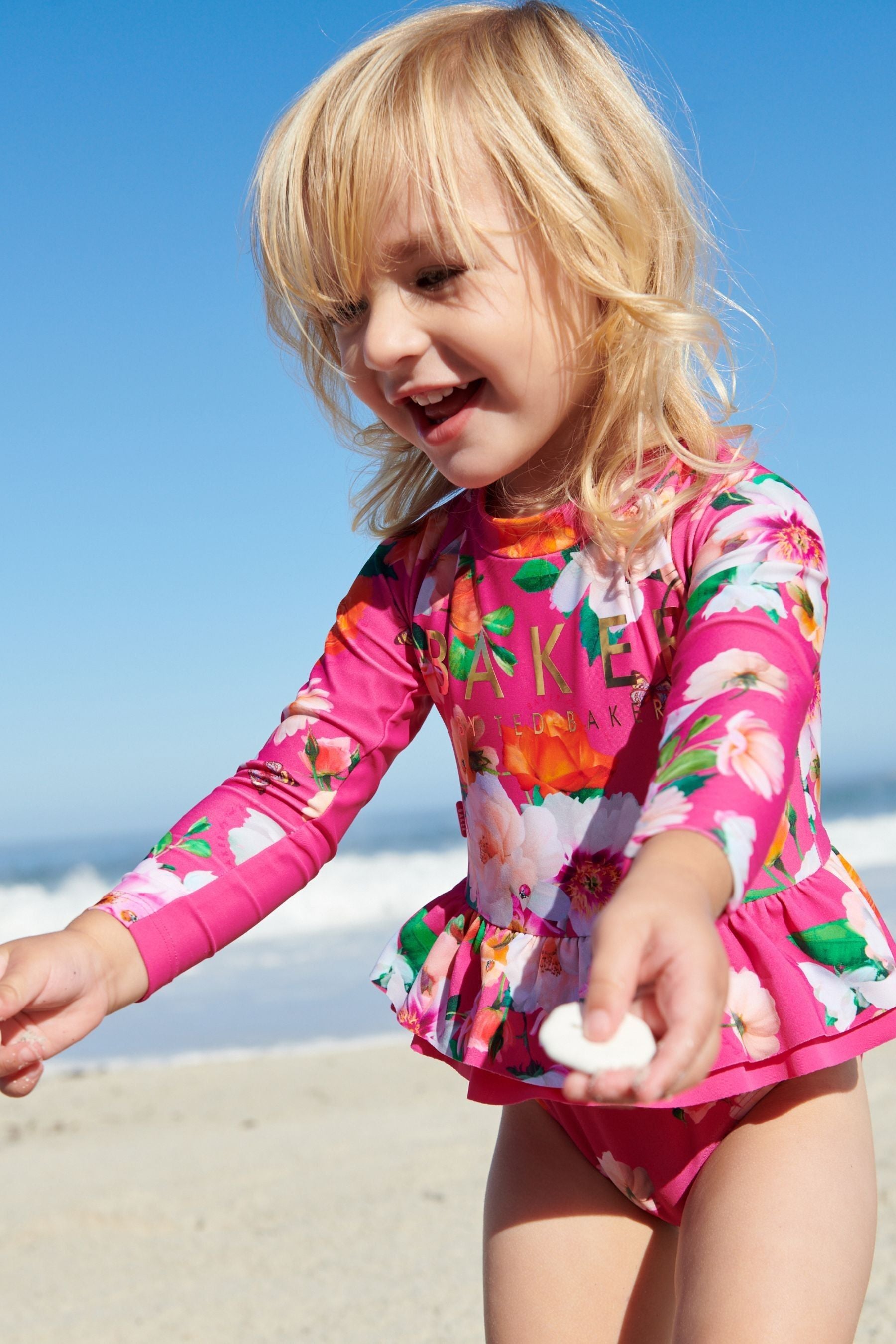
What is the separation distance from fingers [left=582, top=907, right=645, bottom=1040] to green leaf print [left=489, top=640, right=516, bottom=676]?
747 mm

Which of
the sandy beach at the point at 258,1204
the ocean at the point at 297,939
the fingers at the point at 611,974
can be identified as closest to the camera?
the fingers at the point at 611,974

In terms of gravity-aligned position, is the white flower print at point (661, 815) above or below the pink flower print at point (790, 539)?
below

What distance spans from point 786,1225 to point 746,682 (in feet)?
2.14

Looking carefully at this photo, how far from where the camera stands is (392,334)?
1.63 m

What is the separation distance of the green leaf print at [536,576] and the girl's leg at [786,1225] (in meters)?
0.71

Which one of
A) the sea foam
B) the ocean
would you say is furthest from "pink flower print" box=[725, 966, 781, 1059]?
the sea foam

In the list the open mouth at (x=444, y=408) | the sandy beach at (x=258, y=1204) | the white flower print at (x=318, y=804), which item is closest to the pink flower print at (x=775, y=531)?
the open mouth at (x=444, y=408)

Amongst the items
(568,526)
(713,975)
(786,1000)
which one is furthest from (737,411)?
(713,975)

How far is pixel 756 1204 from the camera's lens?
1.46 meters

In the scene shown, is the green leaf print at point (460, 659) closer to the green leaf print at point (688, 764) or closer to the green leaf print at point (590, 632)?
the green leaf print at point (590, 632)

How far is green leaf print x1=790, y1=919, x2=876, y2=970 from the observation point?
4.98 ft

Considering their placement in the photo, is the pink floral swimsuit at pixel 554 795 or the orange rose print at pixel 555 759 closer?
the pink floral swimsuit at pixel 554 795

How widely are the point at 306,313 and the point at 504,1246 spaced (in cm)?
137

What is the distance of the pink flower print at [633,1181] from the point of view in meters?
1.66
